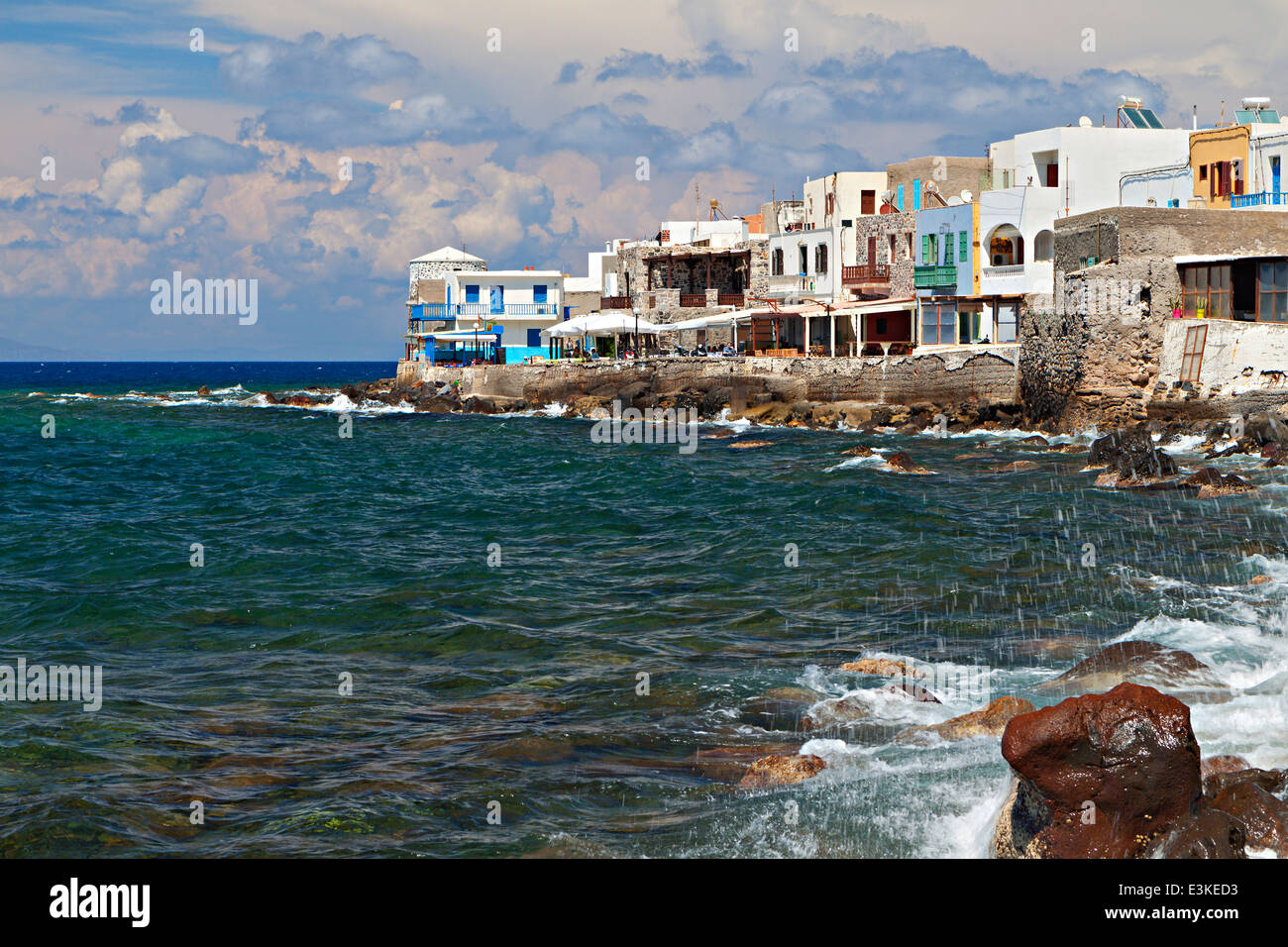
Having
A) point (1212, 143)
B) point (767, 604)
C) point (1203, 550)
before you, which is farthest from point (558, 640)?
point (1212, 143)

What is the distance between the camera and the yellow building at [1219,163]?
4875 cm

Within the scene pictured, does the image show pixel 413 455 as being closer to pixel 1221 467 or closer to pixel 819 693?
pixel 1221 467

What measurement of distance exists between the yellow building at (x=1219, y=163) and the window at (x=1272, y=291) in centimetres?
1087

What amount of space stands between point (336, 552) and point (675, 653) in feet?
34.2

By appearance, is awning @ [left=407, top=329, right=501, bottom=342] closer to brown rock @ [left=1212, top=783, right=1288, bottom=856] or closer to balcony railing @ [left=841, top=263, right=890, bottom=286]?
balcony railing @ [left=841, top=263, right=890, bottom=286]

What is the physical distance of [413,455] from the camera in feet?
148

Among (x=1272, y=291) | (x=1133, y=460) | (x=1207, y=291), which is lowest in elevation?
(x=1133, y=460)

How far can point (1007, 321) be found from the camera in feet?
169

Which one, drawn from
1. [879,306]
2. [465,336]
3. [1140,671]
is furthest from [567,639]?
[465,336]

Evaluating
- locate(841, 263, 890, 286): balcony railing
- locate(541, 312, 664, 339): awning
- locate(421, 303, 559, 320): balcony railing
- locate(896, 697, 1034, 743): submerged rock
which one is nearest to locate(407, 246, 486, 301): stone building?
locate(421, 303, 559, 320): balcony railing

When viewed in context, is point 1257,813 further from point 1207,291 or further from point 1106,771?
point 1207,291

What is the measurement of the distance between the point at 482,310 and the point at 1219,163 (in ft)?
149

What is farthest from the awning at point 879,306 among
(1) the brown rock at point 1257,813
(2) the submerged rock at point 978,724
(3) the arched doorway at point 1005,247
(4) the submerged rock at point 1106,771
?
(4) the submerged rock at point 1106,771

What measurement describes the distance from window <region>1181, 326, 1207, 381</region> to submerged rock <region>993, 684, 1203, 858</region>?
1303 inches
